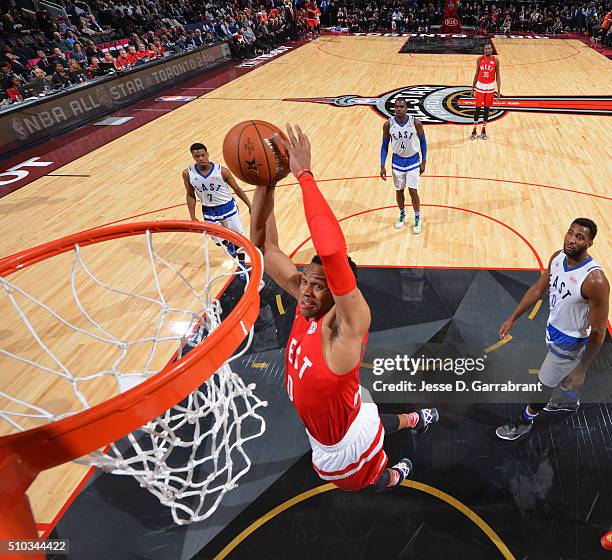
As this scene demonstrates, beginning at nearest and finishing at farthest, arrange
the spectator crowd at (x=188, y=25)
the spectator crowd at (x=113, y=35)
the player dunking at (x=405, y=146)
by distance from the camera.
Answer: the player dunking at (x=405, y=146), the spectator crowd at (x=113, y=35), the spectator crowd at (x=188, y=25)

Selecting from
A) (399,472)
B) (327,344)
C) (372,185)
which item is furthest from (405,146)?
(327,344)

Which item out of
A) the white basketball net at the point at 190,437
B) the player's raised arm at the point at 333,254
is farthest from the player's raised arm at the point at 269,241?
the player's raised arm at the point at 333,254

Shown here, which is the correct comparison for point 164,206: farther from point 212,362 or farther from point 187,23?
point 187,23

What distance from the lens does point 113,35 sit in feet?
53.5

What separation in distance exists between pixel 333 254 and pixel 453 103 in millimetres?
11161

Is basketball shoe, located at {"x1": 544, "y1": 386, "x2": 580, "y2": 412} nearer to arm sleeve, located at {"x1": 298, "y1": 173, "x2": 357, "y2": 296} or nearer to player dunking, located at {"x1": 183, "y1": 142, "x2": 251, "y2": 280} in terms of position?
arm sleeve, located at {"x1": 298, "y1": 173, "x2": 357, "y2": 296}

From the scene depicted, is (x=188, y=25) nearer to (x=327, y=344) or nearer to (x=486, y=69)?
(x=486, y=69)

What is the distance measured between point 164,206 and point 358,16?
2161 cm

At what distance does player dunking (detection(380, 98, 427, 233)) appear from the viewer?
208 inches

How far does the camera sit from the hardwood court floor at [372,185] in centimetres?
552

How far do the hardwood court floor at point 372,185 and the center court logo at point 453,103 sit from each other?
43 centimetres

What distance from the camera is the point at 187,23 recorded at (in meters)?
20.0

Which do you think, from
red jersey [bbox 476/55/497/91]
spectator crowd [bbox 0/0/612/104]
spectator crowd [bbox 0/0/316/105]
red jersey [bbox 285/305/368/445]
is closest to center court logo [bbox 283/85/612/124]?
red jersey [bbox 476/55/497/91]

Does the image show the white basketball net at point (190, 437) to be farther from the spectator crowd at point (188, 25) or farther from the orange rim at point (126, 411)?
the spectator crowd at point (188, 25)
